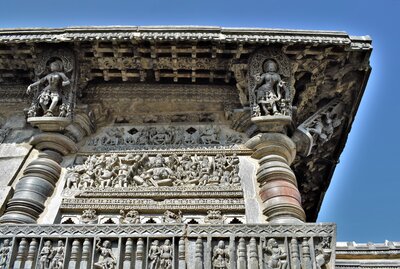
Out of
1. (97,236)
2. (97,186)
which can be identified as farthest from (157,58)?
(97,236)

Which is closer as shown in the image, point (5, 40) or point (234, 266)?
point (234, 266)

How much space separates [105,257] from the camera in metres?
4.55

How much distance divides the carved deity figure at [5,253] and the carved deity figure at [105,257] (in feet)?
2.67

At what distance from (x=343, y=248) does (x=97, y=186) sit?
9.81ft

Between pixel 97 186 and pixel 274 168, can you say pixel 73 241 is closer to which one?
pixel 97 186

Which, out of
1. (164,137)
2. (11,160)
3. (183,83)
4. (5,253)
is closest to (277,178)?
(164,137)

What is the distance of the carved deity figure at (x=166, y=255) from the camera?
4.48 meters

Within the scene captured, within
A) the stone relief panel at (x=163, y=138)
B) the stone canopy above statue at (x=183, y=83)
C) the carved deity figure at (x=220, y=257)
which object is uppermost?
the stone canopy above statue at (x=183, y=83)

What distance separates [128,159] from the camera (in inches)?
233

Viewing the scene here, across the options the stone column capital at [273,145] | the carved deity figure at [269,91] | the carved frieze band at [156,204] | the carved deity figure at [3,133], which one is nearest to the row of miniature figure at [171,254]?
the carved frieze band at [156,204]

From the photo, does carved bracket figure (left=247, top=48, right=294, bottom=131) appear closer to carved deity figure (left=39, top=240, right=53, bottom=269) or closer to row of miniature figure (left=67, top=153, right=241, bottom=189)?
row of miniature figure (left=67, top=153, right=241, bottom=189)

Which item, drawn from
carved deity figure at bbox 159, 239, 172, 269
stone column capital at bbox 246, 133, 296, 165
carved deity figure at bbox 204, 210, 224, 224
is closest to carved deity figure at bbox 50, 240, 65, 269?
carved deity figure at bbox 159, 239, 172, 269

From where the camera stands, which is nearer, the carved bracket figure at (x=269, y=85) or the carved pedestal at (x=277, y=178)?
the carved pedestal at (x=277, y=178)

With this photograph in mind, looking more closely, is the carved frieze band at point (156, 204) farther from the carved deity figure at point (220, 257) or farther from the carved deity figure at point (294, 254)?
the carved deity figure at point (294, 254)
